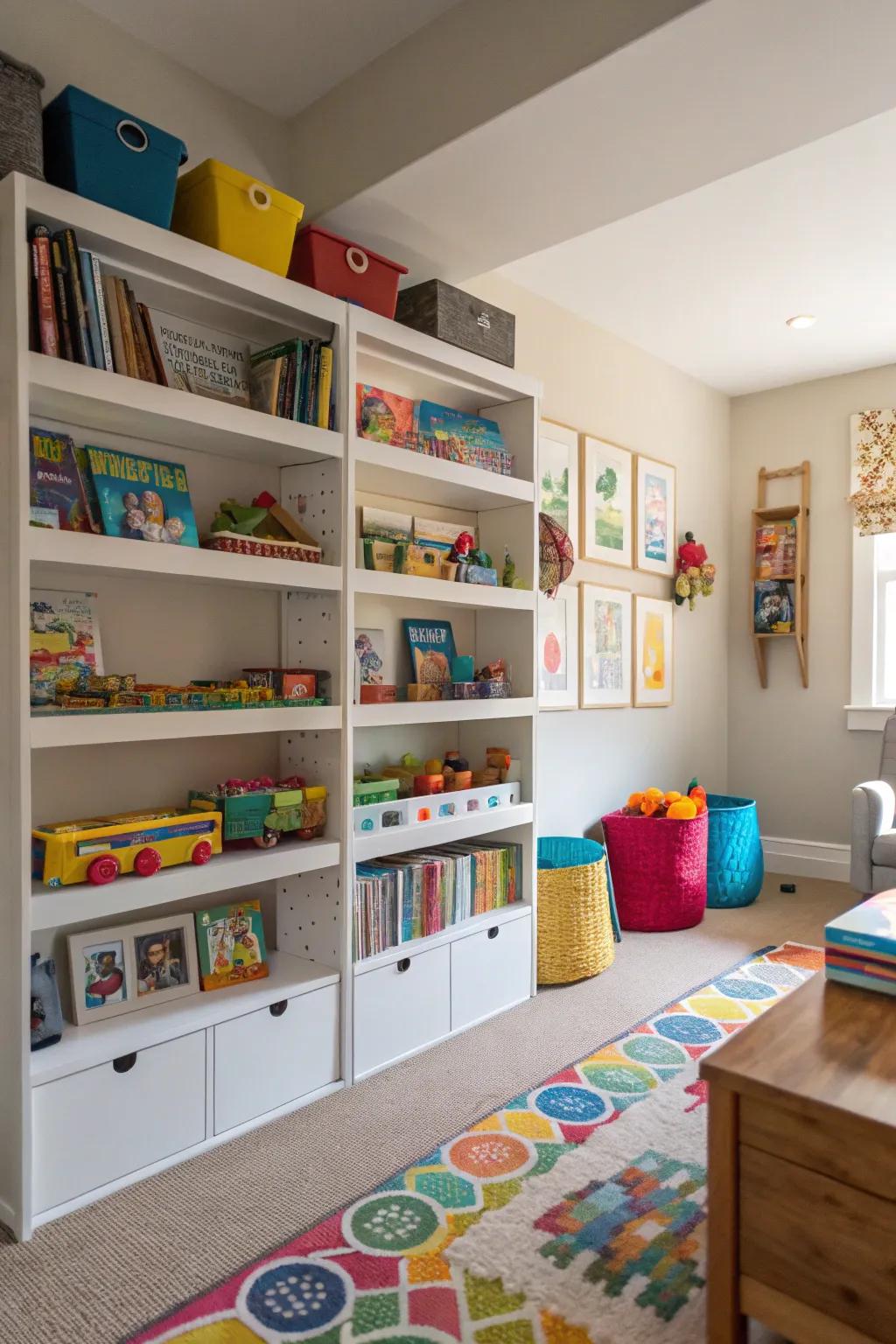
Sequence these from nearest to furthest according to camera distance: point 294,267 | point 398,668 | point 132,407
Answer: point 132,407
point 294,267
point 398,668

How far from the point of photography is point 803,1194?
1.26 m

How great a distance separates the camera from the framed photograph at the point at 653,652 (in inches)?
162

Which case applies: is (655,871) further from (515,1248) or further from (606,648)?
(515,1248)

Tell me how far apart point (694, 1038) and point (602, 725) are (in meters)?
1.57

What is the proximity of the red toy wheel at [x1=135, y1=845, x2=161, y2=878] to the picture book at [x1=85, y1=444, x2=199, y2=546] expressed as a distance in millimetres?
655

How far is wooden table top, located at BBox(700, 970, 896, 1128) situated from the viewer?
1.26 m

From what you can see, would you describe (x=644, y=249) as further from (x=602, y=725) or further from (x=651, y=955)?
(x=651, y=955)

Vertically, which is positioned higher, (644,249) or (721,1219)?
(644,249)

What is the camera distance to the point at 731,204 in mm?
2871

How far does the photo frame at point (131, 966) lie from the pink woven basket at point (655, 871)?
197 cm

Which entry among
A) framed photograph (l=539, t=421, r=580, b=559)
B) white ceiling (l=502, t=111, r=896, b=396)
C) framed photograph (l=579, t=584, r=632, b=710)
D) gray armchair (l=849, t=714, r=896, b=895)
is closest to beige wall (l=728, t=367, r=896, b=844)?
white ceiling (l=502, t=111, r=896, b=396)

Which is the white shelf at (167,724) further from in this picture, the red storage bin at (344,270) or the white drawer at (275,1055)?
the red storage bin at (344,270)

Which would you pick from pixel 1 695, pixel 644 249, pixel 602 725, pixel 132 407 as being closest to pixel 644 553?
pixel 602 725

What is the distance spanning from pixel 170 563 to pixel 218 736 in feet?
1.78
